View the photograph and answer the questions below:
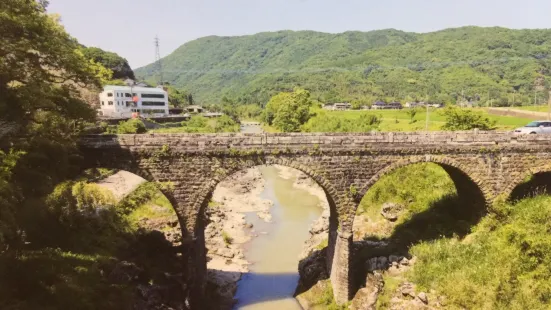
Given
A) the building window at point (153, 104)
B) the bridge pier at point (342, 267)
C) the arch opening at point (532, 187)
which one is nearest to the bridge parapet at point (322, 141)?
the arch opening at point (532, 187)

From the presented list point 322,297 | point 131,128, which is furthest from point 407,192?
point 131,128

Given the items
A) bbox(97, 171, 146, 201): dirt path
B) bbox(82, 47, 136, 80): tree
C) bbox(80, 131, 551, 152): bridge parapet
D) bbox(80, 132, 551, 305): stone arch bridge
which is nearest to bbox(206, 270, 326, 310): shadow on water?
bbox(80, 132, 551, 305): stone arch bridge

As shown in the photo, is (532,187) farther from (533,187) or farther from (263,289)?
(263,289)

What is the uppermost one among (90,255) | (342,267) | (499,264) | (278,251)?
(90,255)

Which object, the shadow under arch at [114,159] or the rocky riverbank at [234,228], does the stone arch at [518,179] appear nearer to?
the rocky riverbank at [234,228]

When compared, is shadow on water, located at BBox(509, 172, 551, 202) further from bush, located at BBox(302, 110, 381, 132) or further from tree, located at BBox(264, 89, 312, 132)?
tree, located at BBox(264, 89, 312, 132)
